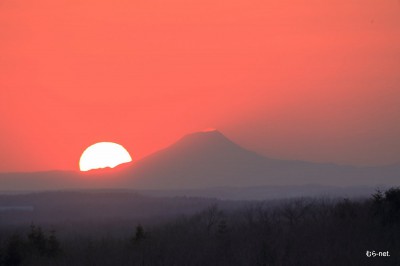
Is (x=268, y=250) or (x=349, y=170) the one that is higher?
(x=349, y=170)

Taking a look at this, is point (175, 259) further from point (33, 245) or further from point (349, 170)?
point (349, 170)

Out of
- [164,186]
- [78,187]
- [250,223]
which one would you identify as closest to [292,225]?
[250,223]

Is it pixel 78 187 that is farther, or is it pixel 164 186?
pixel 164 186

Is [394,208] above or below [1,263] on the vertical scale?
above

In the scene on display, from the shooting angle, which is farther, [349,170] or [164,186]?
[349,170]

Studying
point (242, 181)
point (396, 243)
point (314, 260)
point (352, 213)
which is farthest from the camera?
point (242, 181)

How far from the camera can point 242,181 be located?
187250 millimetres

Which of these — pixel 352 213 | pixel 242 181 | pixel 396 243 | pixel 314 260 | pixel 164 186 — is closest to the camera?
pixel 314 260

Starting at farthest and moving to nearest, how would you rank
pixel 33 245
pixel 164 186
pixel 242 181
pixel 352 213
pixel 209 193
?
pixel 242 181
pixel 164 186
pixel 209 193
pixel 352 213
pixel 33 245

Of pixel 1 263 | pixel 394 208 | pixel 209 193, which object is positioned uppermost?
pixel 209 193

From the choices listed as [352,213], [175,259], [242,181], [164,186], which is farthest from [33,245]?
[242,181]

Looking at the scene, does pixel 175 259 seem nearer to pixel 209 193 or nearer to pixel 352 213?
pixel 352 213

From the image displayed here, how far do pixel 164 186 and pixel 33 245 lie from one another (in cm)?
14431

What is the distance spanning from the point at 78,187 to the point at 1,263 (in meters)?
132
